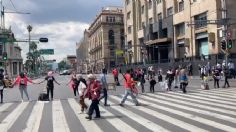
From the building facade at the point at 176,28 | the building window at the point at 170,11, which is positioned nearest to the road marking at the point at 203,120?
the building facade at the point at 176,28

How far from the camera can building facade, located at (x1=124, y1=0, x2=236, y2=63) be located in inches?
2048

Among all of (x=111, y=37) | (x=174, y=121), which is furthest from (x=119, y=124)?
(x=111, y=37)

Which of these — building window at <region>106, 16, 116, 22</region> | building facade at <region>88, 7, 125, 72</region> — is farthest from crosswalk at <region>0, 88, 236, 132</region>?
building window at <region>106, 16, 116, 22</region>

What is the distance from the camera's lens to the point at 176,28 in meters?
66.9

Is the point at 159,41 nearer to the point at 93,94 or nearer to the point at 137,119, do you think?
the point at 93,94

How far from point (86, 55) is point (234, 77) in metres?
145

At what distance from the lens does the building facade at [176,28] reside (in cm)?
5203

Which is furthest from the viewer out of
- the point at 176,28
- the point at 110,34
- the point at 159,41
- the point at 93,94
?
the point at 110,34

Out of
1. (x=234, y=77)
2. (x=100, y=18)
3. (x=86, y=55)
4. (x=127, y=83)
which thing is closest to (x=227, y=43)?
(x=234, y=77)

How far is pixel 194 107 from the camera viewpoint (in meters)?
18.1

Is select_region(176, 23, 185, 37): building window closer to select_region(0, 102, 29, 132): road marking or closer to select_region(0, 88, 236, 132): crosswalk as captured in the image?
select_region(0, 88, 236, 132): crosswalk

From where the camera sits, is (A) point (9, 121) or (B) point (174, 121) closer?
(B) point (174, 121)

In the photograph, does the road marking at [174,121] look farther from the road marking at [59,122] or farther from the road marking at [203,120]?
the road marking at [59,122]

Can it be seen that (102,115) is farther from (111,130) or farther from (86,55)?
(86,55)
